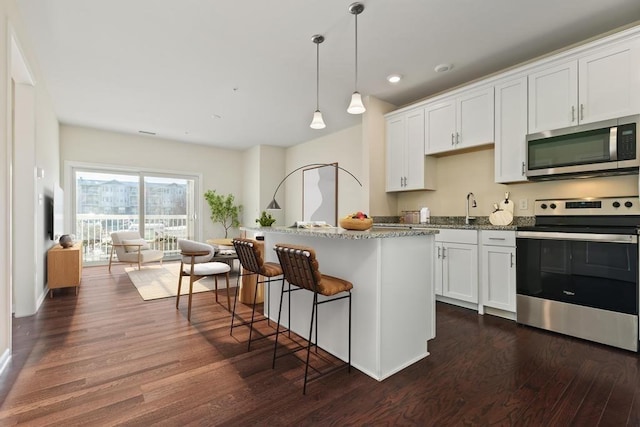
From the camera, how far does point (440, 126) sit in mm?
3865

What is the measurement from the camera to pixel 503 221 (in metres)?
3.43

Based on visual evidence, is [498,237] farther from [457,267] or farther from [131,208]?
[131,208]

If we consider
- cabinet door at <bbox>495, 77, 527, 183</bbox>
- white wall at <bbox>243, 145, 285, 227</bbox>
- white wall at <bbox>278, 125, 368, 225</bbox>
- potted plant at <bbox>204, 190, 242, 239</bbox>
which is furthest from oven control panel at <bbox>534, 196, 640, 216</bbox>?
Answer: potted plant at <bbox>204, 190, 242, 239</bbox>

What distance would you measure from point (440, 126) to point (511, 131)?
829 millimetres

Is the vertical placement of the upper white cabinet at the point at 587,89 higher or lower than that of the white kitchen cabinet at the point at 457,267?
higher

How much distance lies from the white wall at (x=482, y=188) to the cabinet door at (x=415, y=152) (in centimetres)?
34

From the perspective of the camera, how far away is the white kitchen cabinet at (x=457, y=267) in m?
3.34

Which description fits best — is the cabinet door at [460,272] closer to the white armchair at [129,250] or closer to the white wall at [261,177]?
the white wall at [261,177]

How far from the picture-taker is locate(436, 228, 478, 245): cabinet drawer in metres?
3.33

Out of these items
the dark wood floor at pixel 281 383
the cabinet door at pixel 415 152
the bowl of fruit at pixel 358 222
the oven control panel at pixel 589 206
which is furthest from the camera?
the cabinet door at pixel 415 152

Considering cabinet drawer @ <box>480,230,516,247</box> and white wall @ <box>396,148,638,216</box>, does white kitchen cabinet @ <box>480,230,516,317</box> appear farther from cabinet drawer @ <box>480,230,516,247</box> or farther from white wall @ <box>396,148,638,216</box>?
white wall @ <box>396,148,638,216</box>

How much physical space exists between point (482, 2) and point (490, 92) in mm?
1191

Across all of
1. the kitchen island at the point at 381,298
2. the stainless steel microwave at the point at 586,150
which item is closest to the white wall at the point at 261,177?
the kitchen island at the point at 381,298

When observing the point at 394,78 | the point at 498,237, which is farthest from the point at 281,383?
the point at 394,78
